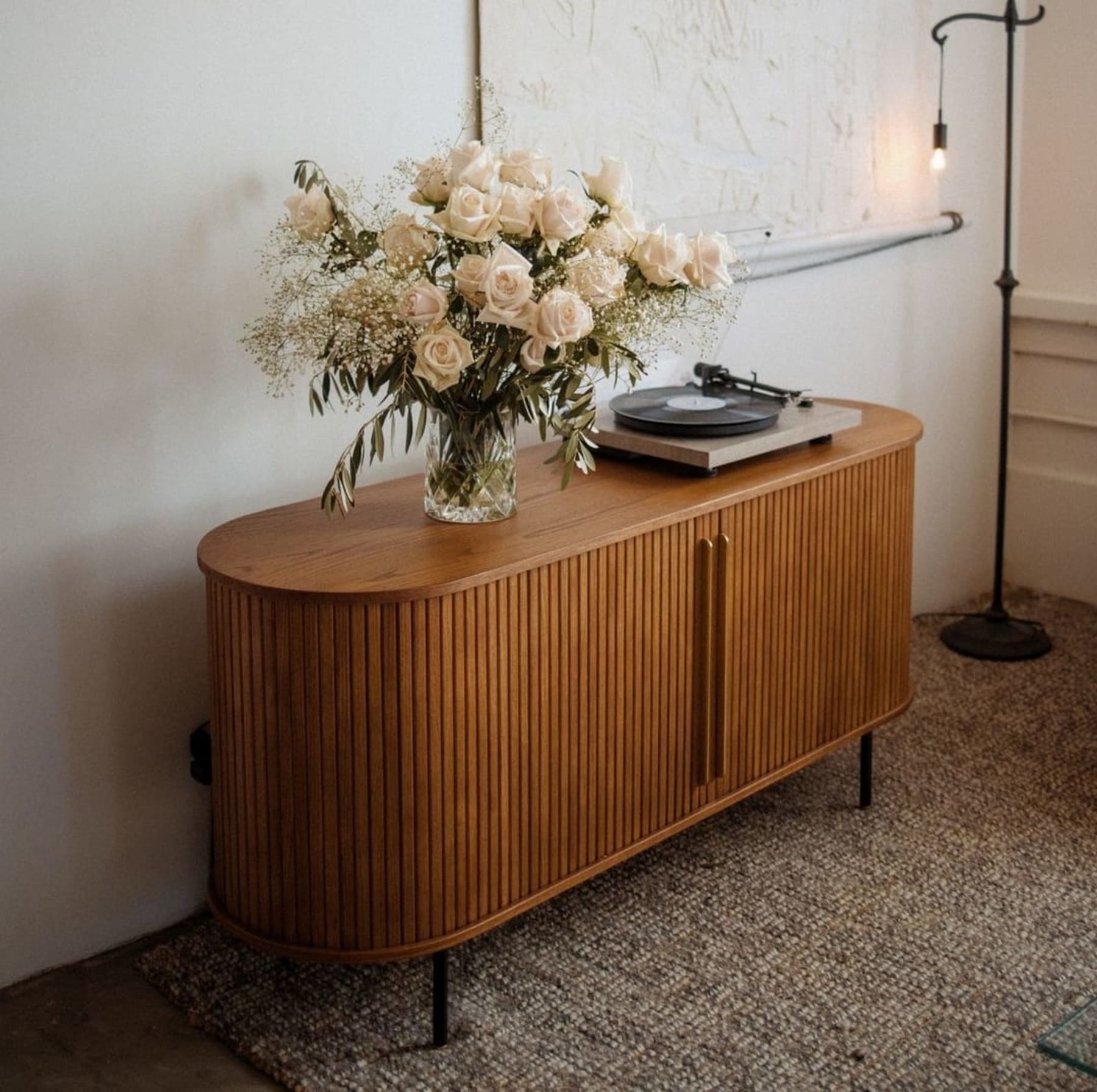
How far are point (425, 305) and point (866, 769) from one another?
1.36 metres

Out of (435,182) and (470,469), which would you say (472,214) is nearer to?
(435,182)

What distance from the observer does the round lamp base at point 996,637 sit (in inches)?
145

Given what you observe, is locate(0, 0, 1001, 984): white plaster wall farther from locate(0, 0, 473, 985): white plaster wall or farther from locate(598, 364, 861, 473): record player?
locate(598, 364, 861, 473): record player

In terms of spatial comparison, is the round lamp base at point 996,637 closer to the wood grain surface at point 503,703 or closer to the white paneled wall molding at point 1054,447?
the white paneled wall molding at point 1054,447

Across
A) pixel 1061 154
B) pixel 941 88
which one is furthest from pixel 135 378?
pixel 1061 154

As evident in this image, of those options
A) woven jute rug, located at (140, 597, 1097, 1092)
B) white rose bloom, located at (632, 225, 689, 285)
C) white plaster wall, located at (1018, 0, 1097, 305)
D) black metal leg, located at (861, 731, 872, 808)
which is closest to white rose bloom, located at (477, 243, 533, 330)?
white rose bloom, located at (632, 225, 689, 285)

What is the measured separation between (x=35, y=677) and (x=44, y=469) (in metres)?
0.31

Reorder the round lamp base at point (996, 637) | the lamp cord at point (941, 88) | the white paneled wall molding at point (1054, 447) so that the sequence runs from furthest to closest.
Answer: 1. the white paneled wall molding at point (1054, 447)
2. the round lamp base at point (996, 637)
3. the lamp cord at point (941, 88)

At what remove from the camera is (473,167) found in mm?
2105

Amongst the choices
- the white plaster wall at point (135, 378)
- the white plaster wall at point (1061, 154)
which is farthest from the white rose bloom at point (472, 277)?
the white plaster wall at point (1061, 154)

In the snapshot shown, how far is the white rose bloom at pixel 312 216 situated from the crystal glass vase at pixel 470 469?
30cm

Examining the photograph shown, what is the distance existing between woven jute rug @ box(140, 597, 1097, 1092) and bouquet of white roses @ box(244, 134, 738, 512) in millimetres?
770

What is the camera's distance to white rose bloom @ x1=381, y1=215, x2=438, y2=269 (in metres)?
2.13

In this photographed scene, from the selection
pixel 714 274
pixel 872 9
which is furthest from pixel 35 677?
pixel 872 9
